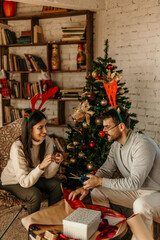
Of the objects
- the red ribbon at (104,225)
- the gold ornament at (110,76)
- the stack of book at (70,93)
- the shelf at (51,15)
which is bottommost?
the red ribbon at (104,225)

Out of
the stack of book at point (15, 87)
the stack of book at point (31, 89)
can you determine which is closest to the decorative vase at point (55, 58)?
the stack of book at point (31, 89)

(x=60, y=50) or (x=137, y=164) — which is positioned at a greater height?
(x=60, y=50)

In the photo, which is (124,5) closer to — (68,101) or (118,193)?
(68,101)

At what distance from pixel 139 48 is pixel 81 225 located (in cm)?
286

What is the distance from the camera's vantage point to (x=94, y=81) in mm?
3078

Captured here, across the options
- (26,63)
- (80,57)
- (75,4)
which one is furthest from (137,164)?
(26,63)

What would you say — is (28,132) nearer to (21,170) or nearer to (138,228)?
(21,170)

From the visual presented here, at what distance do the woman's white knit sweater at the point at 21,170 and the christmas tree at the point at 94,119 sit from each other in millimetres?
642

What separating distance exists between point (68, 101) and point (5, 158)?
2.06 meters

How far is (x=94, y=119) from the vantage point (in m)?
3.07

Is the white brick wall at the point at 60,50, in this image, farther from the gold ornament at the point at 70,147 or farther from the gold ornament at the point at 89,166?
the gold ornament at the point at 89,166

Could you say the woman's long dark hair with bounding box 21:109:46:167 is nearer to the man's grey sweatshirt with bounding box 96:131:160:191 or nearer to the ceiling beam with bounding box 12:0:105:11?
the man's grey sweatshirt with bounding box 96:131:160:191

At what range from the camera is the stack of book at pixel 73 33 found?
3.96 m

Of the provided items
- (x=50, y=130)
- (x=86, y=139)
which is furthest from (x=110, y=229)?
(x=50, y=130)
